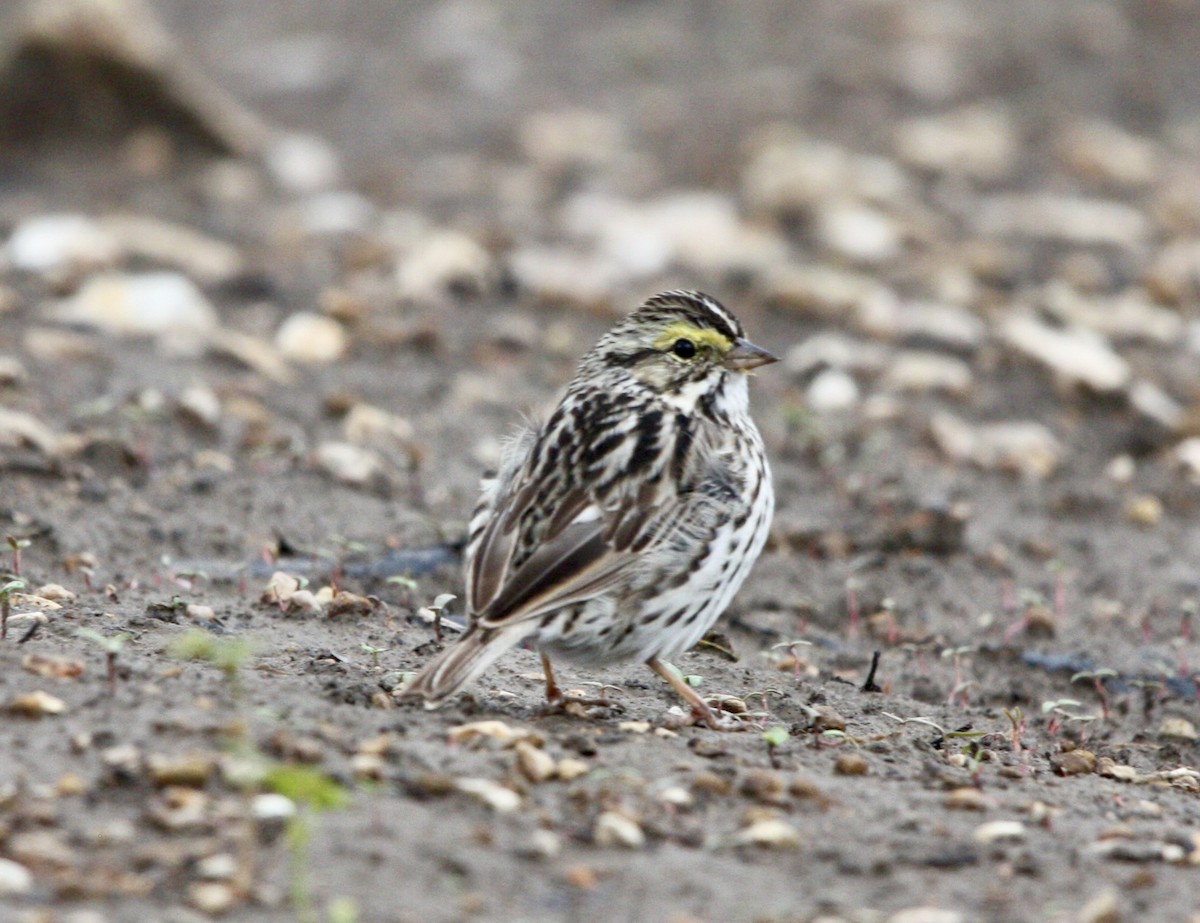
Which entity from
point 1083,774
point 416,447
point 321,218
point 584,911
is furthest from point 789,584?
point 321,218

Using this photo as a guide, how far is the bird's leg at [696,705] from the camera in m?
6.27

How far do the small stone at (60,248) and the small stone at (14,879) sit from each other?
779 cm

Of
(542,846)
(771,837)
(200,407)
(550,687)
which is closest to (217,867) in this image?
(542,846)

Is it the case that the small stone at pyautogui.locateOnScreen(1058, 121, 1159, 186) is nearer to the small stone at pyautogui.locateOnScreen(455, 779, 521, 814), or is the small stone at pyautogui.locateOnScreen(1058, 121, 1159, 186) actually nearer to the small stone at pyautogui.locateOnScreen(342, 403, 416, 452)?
the small stone at pyautogui.locateOnScreen(342, 403, 416, 452)

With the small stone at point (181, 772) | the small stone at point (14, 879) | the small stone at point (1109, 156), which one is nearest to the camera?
the small stone at point (14, 879)

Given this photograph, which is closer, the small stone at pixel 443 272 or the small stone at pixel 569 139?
the small stone at pixel 443 272

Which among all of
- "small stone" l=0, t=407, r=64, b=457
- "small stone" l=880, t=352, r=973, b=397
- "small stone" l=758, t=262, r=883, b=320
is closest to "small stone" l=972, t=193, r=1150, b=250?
"small stone" l=758, t=262, r=883, b=320

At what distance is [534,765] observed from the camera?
540 centimetres

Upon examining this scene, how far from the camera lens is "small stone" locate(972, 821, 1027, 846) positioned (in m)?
5.29

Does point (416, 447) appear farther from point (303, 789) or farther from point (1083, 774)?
point (303, 789)

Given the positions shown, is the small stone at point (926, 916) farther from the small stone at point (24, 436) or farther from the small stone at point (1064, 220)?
the small stone at point (1064, 220)

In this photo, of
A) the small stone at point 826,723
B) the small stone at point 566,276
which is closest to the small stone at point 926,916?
the small stone at point 826,723

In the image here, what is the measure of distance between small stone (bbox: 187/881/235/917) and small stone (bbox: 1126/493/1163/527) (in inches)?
258

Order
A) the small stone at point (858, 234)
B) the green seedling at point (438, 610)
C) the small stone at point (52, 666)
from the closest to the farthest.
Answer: the small stone at point (52, 666) → the green seedling at point (438, 610) → the small stone at point (858, 234)
